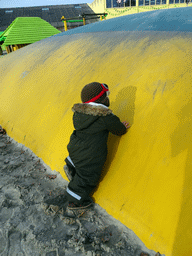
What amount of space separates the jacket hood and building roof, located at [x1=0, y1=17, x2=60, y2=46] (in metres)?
8.17

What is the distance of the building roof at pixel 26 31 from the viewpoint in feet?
26.8

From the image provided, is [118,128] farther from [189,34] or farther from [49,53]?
[49,53]

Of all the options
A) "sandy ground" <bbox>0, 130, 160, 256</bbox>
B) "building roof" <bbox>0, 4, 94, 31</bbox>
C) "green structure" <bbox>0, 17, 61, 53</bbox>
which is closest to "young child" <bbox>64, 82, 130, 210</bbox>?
"sandy ground" <bbox>0, 130, 160, 256</bbox>

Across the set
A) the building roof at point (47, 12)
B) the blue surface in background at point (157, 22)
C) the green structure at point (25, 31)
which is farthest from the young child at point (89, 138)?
the building roof at point (47, 12)

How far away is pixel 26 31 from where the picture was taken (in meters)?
8.44

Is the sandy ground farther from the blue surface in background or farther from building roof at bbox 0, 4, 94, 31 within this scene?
building roof at bbox 0, 4, 94, 31

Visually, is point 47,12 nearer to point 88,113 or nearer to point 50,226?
point 88,113

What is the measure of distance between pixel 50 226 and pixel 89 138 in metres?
0.83

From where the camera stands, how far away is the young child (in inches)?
62.7

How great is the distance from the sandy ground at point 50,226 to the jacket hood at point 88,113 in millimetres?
819

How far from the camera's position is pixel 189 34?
2.29m

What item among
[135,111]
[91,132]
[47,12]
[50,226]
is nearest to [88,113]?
[91,132]

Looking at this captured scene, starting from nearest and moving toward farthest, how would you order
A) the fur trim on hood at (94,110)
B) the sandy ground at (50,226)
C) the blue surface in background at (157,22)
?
the sandy ground at (50,226) < the fur trim on hood at (94,110) < the blue surface in background at (157,22)

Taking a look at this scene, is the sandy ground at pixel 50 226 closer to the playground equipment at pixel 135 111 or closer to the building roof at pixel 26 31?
the playground equipment at pixel 135 111
